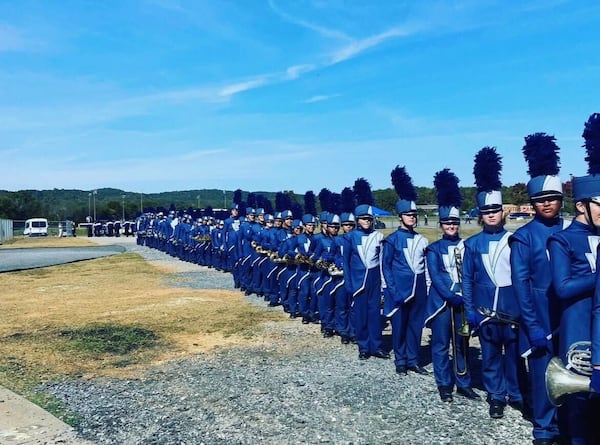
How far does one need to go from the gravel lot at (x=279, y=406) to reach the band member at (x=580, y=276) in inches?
42.7

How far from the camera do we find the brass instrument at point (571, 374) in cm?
361

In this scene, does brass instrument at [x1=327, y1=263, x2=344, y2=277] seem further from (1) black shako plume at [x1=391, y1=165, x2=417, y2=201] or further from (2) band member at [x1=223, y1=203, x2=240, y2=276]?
(2) band member at [x1=223, y1=203, x2=240, y2=276]

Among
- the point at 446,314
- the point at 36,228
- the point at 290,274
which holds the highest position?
the point at 446,314

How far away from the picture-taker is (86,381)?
24.1ft

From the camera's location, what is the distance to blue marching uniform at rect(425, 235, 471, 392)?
6.25 m

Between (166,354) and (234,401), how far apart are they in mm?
2578

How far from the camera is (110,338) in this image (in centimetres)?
971

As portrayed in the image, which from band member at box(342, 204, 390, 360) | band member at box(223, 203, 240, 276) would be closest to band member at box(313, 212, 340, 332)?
band member at box(342, 204, 390, 360)

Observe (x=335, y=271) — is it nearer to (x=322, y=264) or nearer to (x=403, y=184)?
(x=322, y=264)

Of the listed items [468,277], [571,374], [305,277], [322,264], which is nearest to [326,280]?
[322,264]

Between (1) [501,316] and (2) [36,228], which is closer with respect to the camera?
(1) [501,316]

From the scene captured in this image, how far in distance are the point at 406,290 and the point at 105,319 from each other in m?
6.68

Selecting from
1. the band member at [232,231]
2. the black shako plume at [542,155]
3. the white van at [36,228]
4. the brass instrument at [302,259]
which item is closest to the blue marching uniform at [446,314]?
the black shako plume at [542,155]

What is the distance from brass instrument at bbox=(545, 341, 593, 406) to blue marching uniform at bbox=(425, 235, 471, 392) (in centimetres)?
238
